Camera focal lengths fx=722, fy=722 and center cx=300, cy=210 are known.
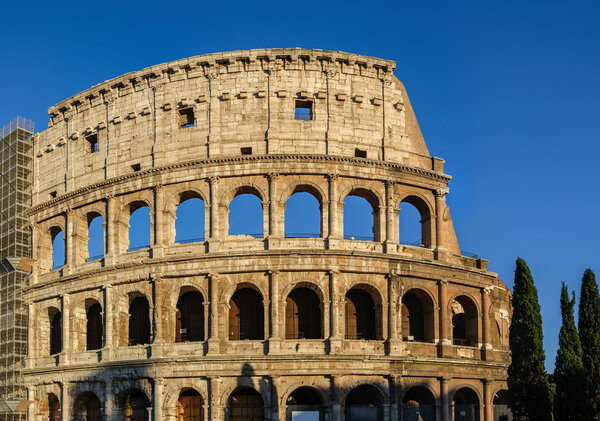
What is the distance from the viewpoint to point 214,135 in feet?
110

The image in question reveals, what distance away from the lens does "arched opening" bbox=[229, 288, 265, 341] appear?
1289 inches

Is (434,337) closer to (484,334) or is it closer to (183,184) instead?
(484,334)

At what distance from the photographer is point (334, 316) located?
102 ft

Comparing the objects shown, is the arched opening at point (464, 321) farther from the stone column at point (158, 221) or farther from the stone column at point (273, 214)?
the stone column at point (158, 221)

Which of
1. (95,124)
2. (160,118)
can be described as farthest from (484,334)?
(95,124)

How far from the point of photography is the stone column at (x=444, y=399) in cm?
3203

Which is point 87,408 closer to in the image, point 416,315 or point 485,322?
point 416,315

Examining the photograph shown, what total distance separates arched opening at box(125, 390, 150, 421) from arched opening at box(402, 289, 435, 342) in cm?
1249

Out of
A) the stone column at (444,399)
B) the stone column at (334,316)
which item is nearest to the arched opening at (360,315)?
the stone column at (334,316)

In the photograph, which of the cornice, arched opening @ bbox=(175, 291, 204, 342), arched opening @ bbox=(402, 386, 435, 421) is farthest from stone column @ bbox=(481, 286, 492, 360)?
arched opening @ bbox=(175, 291, 204, 342)

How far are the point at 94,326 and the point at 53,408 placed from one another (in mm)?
4849

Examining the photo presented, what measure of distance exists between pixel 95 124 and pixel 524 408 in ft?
80.4

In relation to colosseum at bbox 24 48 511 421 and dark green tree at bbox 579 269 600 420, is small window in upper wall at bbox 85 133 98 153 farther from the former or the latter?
dark green tree at bbox 579 269 600 420

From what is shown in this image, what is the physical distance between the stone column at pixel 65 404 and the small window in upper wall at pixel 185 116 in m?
13.8
